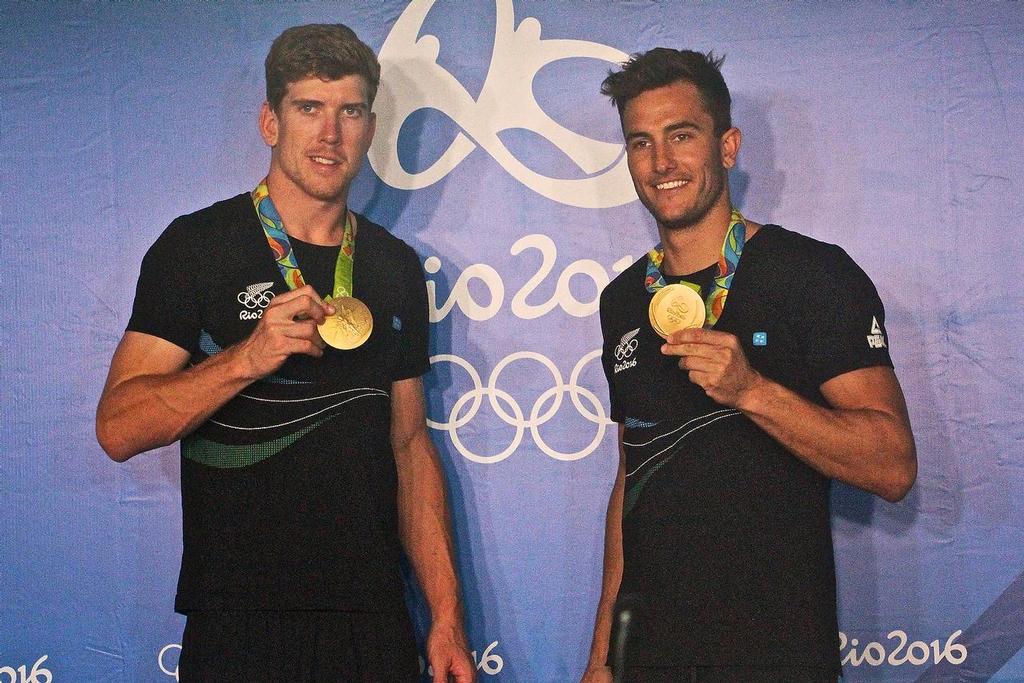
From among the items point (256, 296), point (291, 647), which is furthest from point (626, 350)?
point (291, 647)

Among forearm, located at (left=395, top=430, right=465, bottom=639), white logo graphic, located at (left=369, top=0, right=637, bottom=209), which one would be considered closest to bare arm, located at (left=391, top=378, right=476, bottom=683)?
forearm, located at (left=395, top=430, right=465, bottom=639)

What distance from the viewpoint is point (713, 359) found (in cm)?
250

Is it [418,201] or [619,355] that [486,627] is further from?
[418,201]

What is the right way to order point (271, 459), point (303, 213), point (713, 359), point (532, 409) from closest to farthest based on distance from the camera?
point (713, 359) < point (271, 459) < point (303, 213) < point (532, 409)

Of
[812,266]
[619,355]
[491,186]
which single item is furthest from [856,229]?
[491,186]

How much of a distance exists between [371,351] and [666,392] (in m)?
0.84

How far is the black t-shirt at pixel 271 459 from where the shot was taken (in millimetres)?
2809

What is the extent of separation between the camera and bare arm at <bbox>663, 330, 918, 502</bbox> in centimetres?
251

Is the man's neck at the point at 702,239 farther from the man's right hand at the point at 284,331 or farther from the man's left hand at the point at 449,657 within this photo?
the man's left hand at the point at 449,657

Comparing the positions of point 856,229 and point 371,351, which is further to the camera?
point 856,229

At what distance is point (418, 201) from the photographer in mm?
3434

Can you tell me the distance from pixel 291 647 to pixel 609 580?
897 millimetres

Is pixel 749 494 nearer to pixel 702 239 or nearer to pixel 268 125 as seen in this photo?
pixel 702 239

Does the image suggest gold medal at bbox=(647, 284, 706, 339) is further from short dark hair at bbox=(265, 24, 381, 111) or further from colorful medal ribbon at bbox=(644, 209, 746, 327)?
short dark hair at bbox=(265, 24, 381, 111)
